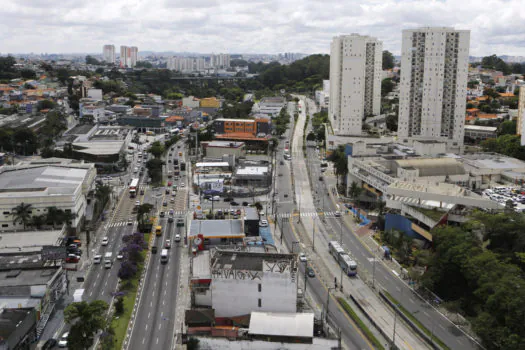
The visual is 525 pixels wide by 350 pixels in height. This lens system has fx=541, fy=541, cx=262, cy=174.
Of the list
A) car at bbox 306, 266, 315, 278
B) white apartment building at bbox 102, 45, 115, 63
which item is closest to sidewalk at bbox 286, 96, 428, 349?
car at bbox 306, 266, 315, 278

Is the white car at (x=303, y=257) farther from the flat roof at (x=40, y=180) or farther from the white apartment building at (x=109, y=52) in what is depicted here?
the white apartment building at (x=109, y=52)

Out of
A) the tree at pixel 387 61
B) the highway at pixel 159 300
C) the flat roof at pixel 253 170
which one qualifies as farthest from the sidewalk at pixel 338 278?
the tree at pixel 387 61

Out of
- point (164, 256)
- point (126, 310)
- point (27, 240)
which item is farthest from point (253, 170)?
point (126, 310)

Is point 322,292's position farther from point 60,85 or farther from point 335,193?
point 60,85

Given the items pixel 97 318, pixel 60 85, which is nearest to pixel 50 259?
pixel 97 318

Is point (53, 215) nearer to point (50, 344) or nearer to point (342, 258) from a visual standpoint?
point (50, 344)

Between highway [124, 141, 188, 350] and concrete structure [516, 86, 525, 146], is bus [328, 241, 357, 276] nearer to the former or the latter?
highway [124, 141, 188, 350]
